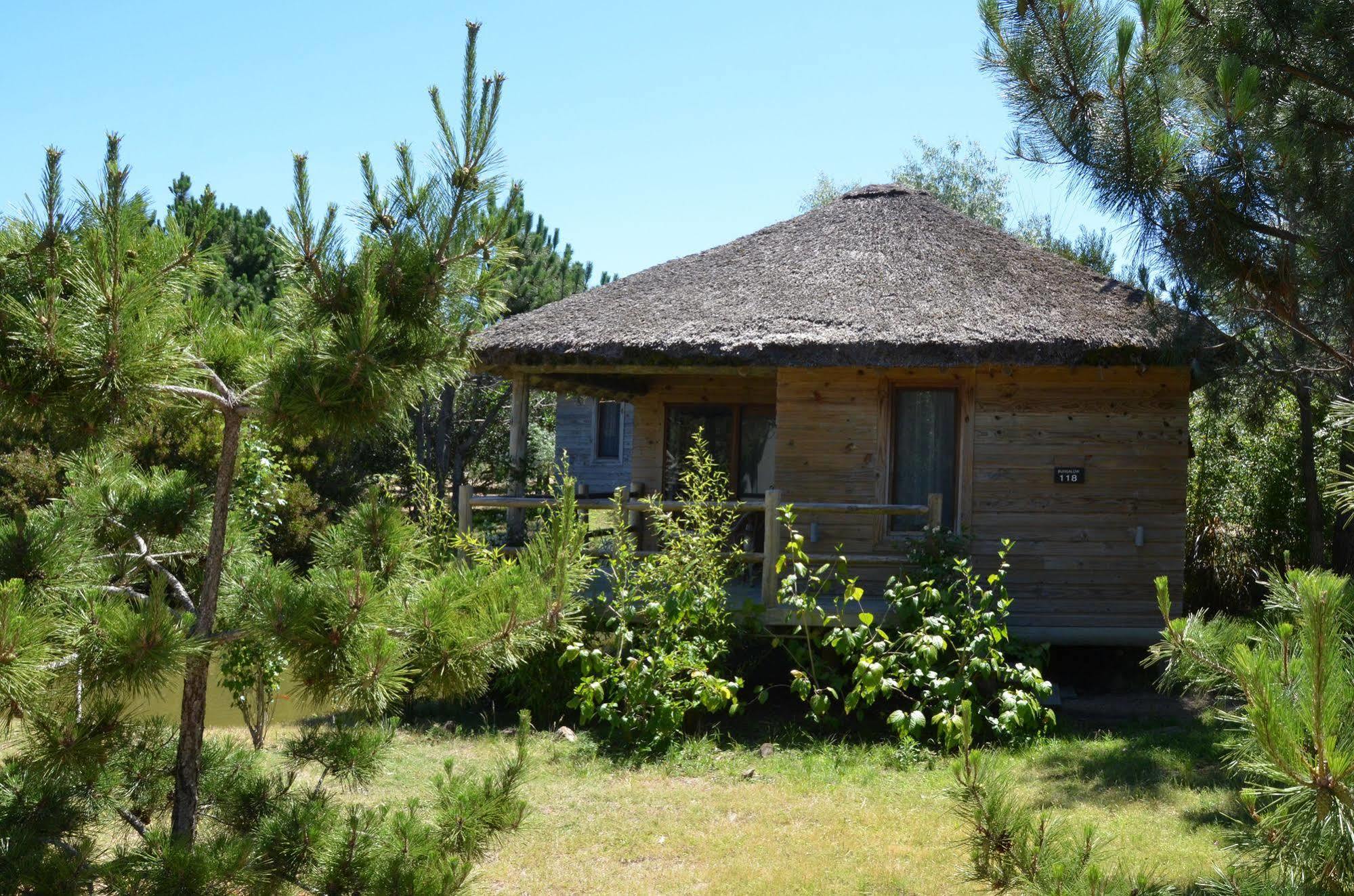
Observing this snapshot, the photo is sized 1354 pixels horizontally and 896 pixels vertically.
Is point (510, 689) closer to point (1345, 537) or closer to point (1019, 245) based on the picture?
point (1019, 245)

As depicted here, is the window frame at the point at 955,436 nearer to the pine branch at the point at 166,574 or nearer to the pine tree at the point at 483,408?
the pine branch at the point at 166,574

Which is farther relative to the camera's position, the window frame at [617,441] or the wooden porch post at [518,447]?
the window frame at [617,441]

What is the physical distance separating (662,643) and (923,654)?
6.33ft

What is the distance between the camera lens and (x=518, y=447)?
10.9m

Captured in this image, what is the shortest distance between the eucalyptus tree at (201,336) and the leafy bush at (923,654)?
15.7ft

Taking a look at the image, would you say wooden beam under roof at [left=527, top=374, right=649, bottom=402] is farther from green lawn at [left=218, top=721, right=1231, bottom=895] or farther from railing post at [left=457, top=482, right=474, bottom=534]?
green lawn at [left=218, top=721, right=1231, bottom=895]

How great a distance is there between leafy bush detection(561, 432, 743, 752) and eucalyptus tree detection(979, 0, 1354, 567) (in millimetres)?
3434

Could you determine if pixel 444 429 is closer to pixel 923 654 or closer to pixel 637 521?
pixel 637 521

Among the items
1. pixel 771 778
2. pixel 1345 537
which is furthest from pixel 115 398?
pixel 1345 537

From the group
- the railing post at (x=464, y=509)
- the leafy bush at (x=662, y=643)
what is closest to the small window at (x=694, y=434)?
the railing post at (x=464, y=509)

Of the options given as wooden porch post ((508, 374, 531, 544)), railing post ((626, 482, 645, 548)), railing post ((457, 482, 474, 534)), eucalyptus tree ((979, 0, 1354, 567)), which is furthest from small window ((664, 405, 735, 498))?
eucalyptus tree ((979, 0, 1354, 567))

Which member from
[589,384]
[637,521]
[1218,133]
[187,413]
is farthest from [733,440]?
[187,413]

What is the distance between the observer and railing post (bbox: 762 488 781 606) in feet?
27.9

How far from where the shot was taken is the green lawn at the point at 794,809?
5484 mm
